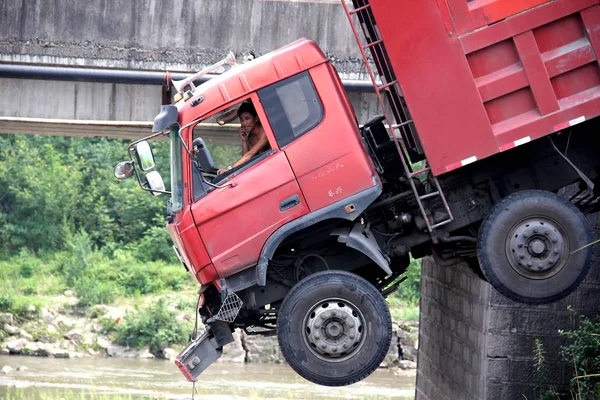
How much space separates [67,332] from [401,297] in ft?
32.1

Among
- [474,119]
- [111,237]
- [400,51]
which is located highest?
[111,237]

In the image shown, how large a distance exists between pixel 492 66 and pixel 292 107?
1837mm

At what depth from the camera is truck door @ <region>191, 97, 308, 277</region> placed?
9734mm

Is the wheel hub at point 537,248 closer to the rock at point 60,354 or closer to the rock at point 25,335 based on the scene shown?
the rock at point 60,354

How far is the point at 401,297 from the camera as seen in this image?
3100 cm

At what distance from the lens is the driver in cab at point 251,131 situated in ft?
32.6

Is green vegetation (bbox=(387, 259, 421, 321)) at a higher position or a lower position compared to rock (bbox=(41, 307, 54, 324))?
higher

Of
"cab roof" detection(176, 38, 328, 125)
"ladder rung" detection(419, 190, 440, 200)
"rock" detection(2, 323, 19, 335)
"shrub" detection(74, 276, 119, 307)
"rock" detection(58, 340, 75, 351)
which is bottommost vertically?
"ladder rung" detection(419, 190, 440, 200)

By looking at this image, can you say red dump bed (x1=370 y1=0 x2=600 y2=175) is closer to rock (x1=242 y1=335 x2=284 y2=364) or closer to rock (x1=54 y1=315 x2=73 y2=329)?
rock (x1=242 y1=335 x2=284 y2=364)

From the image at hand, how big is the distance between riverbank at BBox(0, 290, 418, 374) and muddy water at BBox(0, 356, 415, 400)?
0.62m

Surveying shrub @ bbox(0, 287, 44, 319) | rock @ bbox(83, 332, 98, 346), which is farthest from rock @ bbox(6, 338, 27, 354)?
rock @ bbox(83, 332, 98, 346)

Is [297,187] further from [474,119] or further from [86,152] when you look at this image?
[86,152]

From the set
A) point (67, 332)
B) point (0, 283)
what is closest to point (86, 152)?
point (0, 283)

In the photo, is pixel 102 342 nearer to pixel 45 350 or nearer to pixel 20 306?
pixel 45 350
